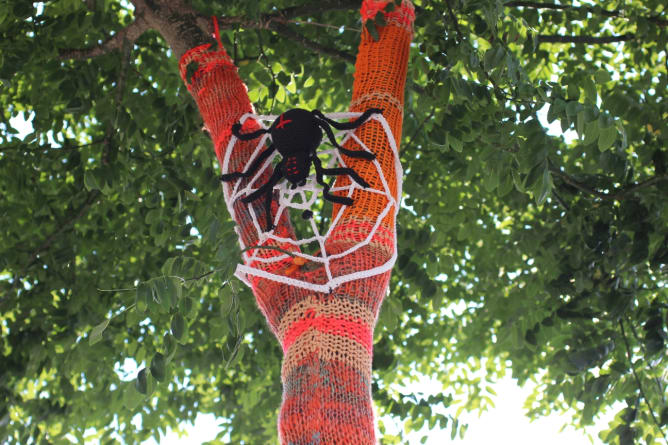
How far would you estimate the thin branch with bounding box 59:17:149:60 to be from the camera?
10.2ft

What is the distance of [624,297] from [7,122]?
11.4 feet

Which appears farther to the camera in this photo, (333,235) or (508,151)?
(508,151)

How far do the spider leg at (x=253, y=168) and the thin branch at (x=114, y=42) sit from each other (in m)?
1.10

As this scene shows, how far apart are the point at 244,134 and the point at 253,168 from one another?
6.4 inches

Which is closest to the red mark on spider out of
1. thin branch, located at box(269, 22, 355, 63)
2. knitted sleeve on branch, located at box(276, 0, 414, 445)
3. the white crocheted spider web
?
the white crocheted spider web

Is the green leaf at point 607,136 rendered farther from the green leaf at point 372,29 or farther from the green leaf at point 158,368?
the green leaf at point 158,368

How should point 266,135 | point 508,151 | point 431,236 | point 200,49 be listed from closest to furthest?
point 266,135, point 200,49, point 508,151, point 431,236

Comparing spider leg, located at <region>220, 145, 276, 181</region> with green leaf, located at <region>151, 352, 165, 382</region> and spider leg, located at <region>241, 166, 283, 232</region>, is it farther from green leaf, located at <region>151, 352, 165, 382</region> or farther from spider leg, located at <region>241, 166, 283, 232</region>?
green leaf, located at <region>151, 352, 165, 382</region>

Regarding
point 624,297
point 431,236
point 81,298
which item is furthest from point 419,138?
point 81,298

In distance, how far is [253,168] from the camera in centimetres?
229

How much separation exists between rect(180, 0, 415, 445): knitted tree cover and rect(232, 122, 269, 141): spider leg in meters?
0.03

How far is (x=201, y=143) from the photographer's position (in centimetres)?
402

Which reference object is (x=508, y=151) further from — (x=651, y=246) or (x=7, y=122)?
(x=7, y=122)

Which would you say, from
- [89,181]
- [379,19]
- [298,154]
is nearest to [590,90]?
[379,19]
